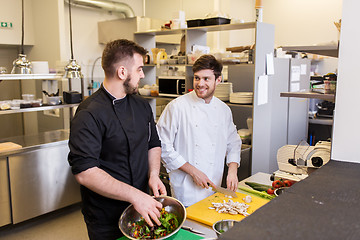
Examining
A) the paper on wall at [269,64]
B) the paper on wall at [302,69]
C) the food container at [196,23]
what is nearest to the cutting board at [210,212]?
the paper on wall at [269,64]

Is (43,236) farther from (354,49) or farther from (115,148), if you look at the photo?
(354,49)

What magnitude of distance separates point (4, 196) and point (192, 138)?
1.95m

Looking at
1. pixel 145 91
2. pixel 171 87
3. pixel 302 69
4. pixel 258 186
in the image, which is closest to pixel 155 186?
pixel 258 186

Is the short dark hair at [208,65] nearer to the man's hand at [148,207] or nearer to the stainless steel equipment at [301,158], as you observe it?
the stainless steel equipment at [301,158]

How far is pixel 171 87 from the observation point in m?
4.06

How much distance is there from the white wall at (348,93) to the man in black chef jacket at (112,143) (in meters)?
0.81

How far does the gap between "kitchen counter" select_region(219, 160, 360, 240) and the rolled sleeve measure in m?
1.05

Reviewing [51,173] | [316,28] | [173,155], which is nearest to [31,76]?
[51,173]

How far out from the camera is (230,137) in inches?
100.0

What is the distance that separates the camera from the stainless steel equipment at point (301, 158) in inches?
63.8

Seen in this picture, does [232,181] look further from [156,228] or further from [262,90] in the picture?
[262,90]

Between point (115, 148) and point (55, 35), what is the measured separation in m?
3.44

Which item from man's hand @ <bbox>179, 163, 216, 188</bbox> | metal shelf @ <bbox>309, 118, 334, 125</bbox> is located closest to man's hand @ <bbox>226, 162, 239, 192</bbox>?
man's hand @ <bbox>179, 163, 216, 188</bbox>

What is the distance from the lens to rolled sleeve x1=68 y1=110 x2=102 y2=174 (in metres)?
1.57
